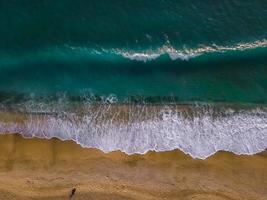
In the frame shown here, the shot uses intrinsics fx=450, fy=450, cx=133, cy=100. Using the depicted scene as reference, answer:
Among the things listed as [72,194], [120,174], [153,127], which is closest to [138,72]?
[153,127]

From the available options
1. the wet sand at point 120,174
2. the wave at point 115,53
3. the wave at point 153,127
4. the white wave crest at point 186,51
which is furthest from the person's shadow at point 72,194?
the white wave crest at point 186,51

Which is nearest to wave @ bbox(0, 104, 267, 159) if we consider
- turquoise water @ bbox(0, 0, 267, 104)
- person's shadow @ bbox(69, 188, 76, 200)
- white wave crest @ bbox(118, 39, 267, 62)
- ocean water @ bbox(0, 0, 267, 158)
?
ocean water @ bbox(0, 0, 267, 158)

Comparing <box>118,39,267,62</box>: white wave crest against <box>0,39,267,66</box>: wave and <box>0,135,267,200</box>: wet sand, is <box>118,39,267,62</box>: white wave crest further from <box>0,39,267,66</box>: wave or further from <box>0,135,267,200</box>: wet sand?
<box>0,135,267,200</box>: wet sand

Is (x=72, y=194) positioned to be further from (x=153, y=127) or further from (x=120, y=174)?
(x=153, y=127)

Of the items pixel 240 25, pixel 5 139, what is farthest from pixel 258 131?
pixel 5 139

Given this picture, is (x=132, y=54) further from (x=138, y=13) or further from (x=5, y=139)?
(x=5, y=139)
